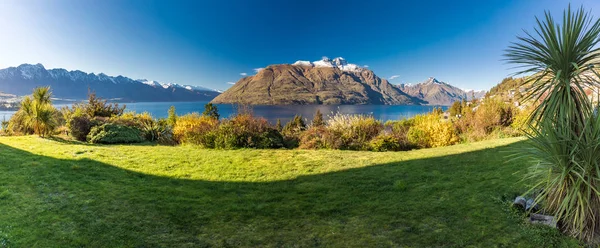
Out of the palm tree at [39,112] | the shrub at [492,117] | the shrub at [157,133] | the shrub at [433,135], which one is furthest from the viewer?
the shrub at [157,133]

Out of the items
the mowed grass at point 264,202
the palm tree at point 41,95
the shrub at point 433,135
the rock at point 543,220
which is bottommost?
the mowed grass at point 264,202

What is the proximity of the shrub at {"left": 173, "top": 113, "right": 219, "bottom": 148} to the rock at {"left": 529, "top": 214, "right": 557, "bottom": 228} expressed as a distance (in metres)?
7.64

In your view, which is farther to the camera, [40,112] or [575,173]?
[40,112]

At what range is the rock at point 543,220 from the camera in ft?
8.56

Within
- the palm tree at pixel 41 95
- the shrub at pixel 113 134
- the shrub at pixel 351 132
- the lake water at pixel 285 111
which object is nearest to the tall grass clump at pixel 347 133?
the shrub at pixel 351 132

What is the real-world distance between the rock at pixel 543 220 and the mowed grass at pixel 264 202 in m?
0.11

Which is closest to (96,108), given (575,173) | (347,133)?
(347,133)

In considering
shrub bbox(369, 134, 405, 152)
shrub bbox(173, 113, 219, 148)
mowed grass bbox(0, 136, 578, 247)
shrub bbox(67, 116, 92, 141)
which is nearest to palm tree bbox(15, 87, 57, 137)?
shrub bbox(67, 116, 92, 141)

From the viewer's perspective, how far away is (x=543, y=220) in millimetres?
2701

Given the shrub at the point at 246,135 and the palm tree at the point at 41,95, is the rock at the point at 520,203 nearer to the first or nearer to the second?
the shrub at the point at 246,135

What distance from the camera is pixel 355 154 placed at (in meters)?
7.25

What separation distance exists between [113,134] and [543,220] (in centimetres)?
1074

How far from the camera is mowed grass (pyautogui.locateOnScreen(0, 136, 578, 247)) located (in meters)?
2.68

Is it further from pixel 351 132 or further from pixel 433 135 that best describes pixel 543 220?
pixel 433 135
